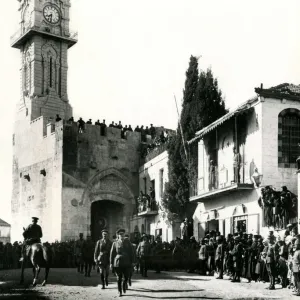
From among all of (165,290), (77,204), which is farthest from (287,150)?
(77,204)

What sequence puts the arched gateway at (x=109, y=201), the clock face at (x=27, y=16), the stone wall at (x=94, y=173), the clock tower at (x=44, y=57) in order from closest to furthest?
the stone wall at (x=94, y=173) < the arched gateway at (x=109, y=201) < the clock tower at (x=44, y=57) < the clock face at (x=27, y=16)

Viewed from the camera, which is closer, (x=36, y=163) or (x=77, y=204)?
(x=77, y=204)

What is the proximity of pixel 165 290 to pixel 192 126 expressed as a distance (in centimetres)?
1688

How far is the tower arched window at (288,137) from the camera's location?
2327 cm

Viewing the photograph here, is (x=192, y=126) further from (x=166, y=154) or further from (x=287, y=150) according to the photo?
(x=287, y=150)

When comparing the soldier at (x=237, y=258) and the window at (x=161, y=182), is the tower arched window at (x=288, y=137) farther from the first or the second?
the window at (x=161, y=182)

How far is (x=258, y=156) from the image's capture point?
23.1 m

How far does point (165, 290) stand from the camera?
50.0 feet

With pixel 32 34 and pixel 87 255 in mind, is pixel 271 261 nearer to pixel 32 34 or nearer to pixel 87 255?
pixel 87 255

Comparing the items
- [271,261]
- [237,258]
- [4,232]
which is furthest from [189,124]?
[4,232]

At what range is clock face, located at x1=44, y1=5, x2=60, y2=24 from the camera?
143 ft

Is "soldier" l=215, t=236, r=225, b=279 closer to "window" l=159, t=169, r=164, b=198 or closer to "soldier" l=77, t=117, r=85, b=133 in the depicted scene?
"window" l=159, t=169, r=164, b=198

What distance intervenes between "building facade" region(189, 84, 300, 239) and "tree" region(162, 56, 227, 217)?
5.09 metres

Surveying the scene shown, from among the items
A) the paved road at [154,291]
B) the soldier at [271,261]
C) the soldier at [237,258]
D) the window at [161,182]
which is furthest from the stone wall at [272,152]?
the window at [161,182]
